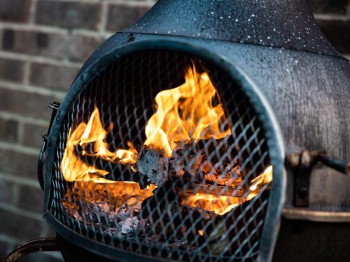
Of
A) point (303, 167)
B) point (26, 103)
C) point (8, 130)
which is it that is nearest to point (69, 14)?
point (26, 103)

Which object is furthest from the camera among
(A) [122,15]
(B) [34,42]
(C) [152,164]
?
(B) [34,42]

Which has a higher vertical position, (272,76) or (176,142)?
(272,76)

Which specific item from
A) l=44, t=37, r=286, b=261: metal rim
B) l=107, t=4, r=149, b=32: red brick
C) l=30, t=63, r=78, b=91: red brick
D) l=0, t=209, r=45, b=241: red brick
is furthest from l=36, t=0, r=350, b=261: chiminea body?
l=0, t=209, r=45, b=241: red brick

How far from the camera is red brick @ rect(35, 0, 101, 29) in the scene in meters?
1.63

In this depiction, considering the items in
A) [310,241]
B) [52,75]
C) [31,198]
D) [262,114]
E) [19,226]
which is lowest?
[19,226]

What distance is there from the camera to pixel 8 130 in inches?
69.6

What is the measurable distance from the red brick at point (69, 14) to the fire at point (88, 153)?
0.65 metres

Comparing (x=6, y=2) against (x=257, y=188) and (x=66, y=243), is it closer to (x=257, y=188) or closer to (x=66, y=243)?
(x=66, y=243)

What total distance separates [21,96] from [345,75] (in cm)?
115

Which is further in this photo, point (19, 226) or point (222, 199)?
point (19, 226)

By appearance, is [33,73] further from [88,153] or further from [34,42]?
[88,153]

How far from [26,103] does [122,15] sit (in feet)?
1.51

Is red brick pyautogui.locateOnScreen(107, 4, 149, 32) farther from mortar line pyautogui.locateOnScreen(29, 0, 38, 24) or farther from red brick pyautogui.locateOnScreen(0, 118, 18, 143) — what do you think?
red brick pyautogui.locateOnScreen(0, 118, 18, 143)

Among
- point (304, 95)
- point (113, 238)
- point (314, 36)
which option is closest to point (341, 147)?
point (304, 95)
